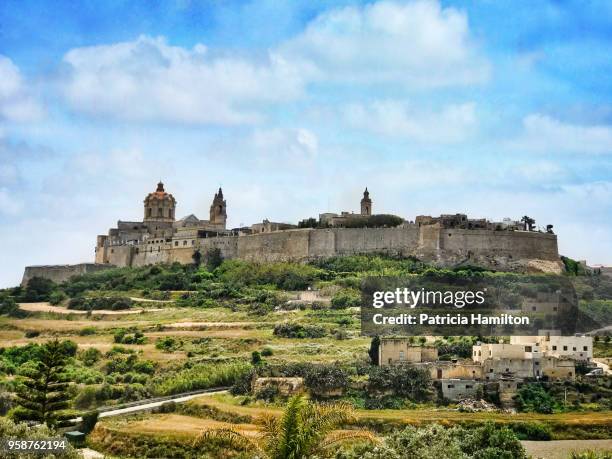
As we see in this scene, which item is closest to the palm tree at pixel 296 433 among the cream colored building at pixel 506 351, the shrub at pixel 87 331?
the cream colored building at pixel 506 351

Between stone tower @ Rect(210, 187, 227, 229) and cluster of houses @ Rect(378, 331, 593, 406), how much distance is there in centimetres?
3869

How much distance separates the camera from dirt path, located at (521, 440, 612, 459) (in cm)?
2814

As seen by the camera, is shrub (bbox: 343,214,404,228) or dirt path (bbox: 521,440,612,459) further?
shrub (bbox: 343,214,404,228)

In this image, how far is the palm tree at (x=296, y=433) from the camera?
16359 mm

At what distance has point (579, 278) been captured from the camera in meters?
61.1

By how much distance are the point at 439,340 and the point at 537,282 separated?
544 inches

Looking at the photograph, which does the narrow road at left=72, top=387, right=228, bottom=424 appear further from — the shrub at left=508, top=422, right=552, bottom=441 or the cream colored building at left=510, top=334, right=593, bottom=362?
the cream colored building at left=510, top=334, right=593, bottom=362

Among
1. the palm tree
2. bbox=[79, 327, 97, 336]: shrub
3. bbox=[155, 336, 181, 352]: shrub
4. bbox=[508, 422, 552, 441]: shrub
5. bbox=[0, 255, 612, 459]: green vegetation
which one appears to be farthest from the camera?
bbox=[79, 327, 97, 336]: shrub

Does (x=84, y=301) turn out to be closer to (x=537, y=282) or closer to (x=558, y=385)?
(x=537, y=282)

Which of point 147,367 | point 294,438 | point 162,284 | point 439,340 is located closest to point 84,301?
point 162,284

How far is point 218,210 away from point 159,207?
229 inches

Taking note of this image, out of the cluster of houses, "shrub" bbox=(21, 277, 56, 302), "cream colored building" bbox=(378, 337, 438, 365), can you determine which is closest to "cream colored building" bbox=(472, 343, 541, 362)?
the cluster of houses

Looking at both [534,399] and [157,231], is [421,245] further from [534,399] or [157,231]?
[534,399]

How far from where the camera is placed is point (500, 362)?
120ft
